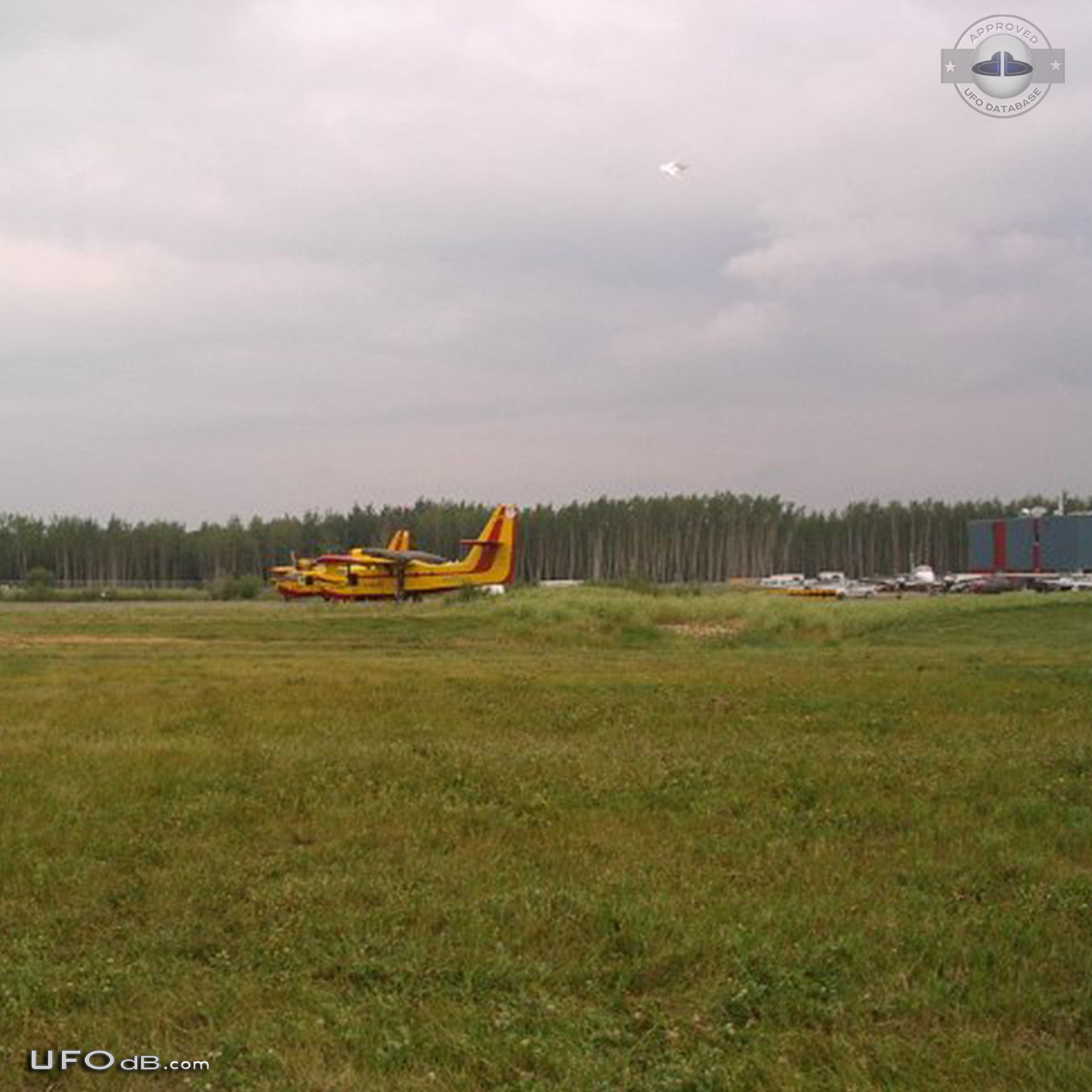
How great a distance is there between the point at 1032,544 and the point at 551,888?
100615mm

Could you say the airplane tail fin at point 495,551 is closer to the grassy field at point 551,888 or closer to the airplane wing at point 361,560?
the airplane wing at point 361,560

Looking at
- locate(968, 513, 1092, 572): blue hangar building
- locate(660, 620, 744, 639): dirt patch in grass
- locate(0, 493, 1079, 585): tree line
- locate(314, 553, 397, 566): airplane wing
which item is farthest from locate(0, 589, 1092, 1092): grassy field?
locate(0, 493, 1079, 585): tree line

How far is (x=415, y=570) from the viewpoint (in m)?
64.4

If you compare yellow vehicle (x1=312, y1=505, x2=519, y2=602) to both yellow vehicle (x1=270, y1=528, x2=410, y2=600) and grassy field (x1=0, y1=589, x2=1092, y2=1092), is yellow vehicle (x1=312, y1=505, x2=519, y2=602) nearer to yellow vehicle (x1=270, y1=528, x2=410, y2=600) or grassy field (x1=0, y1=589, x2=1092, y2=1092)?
yellow vehicle (x1=270, y1=528, x2=410, y2=600)

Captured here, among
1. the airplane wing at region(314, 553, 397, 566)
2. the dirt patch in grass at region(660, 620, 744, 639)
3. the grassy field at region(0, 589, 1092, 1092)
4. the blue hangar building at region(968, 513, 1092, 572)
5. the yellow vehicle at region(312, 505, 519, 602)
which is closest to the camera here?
the grassy field at region(0, 589, 1092, 1092)

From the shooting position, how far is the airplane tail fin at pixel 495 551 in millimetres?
65812

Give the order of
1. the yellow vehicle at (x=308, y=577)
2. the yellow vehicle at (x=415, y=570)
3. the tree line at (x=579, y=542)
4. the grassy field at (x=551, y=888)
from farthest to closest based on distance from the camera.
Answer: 1. the tree line at (x=579, y=542)
2. the yellow vehicle at (x=308, y=577)
3. the yellow vehicle at (x=415, y=570)
4. the grassy field at (x=551, y=888)

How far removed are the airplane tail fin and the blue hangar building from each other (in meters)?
52.6

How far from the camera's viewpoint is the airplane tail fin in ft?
216

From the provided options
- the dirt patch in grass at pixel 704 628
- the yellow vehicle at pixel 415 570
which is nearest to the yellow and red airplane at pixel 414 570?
the yellow vehicle at pixel 415 570

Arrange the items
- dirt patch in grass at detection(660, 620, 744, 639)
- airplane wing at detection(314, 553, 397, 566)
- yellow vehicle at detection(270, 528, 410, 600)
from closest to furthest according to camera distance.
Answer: dirt patch in grass at detection(660, 620, 744, 639) → airplane wing at detection(314, 553, 397, 566) → yellow vehicle at detection(270, 528, 410, 600)

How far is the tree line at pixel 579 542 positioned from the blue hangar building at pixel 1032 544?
3084cm

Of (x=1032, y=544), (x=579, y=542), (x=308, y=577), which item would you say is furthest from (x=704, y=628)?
(x=579, y=542)

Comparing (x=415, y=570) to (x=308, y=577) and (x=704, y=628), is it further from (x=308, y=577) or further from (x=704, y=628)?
(x=704, y=628)
